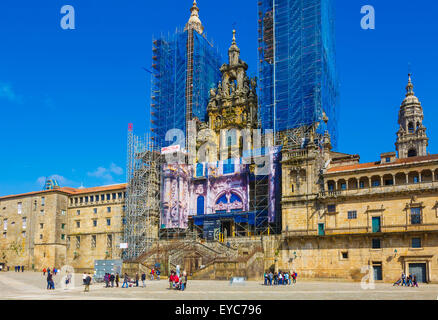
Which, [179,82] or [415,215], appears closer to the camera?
[415,215]

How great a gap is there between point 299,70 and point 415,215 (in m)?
25.7

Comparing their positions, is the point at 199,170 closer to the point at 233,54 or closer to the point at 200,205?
the point at 200,205

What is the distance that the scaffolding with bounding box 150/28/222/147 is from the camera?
77750 millimetres

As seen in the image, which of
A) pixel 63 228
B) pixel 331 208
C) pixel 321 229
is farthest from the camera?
pixel 63 228

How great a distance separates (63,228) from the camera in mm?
81188

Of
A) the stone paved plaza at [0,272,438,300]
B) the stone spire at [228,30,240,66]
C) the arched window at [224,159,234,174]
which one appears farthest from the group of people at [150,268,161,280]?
the stone spire at [228,30,240,66]

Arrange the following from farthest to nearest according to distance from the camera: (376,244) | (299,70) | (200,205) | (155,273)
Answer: (200,205) → (299,70) → (155,273) → (376,244)

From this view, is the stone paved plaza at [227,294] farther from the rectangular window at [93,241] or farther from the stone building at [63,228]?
the rectangular window at [93,241]

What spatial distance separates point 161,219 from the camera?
231 feet

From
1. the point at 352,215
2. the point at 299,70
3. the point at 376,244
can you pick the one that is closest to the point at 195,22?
the point at 299,70

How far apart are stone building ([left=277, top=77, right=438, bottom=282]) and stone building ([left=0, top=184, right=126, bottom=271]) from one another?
1207 inches

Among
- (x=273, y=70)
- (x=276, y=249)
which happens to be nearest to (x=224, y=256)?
(x=276, y=249)

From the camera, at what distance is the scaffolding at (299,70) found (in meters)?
64.2
